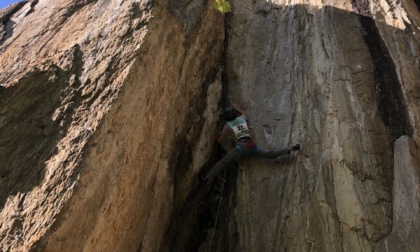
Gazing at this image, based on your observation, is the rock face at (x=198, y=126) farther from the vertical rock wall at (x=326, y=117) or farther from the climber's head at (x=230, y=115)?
the climber's head at (x=230, y=115)

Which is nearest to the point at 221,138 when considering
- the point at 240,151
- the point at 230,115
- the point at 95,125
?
the point at 230,115

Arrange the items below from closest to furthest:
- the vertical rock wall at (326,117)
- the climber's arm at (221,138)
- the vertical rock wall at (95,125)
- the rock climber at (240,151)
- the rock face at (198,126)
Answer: the vertical rock wall at (95,125)
the rock face at (198,126)
the vertical rock wall at (326,117)
the rock climber at (240,151)
the climber's arm at (221,138)

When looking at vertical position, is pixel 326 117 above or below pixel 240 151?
below

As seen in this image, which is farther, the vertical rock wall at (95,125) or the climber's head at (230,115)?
the climber's head at (230,115)

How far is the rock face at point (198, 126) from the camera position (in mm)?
7051

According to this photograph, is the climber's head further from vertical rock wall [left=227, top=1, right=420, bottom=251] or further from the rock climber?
vertical rock wall [left=227, top=1, right=420, bottom=251]

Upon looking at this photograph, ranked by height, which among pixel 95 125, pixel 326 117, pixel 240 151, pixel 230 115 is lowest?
pixel 326 117

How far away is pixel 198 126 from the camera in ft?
36.7

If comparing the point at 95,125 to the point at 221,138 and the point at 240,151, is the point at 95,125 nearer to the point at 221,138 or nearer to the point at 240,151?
the point at 240,151

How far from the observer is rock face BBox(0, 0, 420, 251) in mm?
7051

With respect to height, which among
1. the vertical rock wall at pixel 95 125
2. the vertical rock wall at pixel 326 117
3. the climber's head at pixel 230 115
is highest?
the vertical rock wall at pixel 95 125

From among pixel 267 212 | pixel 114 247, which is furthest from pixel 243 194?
pixel 114 247

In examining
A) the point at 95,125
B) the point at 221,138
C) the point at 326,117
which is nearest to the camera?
the point at 95,125

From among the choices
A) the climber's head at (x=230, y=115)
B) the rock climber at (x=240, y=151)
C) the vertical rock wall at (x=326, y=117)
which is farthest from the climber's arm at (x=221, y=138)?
the vertical rock wall at (x=326, y=117)
